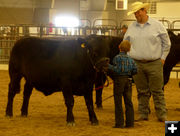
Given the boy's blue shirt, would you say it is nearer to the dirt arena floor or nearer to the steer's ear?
the steer's ear

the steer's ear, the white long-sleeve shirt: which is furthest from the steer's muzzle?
the white long-sleeve shirt

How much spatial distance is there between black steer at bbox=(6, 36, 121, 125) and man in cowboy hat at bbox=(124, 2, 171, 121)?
581 millimetres

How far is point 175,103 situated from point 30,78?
413 centimetres

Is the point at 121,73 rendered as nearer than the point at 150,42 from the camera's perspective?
Yes

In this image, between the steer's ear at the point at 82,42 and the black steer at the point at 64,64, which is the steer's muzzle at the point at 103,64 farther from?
the steer's ear at the point at 82,42

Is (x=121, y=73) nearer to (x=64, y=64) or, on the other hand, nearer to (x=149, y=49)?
(x=149, y=49)

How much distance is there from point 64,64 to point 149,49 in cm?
144

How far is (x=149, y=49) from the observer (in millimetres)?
7246

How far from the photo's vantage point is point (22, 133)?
6.14 meters

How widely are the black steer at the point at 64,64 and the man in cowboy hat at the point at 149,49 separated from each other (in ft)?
1.91

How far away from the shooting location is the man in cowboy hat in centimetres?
725

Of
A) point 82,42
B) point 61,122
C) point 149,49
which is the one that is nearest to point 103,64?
point 82,42

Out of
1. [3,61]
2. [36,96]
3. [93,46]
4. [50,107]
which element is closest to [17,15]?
[3,61]

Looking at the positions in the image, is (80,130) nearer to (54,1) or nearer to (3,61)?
(3,61)
